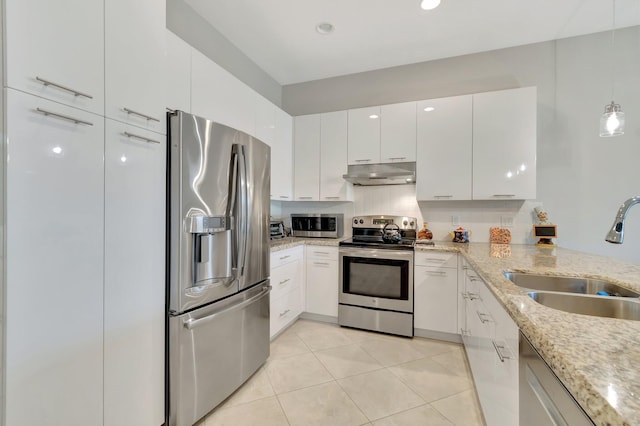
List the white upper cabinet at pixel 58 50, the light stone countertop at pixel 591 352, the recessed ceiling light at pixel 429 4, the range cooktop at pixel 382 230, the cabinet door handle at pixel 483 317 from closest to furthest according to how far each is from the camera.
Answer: the light stone countertop at pixel 591 352, the white upper cabinet at pixel 58 50, the cabinet door handle at pixel 483 317, the recessed ceiling light at pixel 429 4, the range cooktop at pixel 382 230

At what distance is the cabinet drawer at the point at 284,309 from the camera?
248 centimetres

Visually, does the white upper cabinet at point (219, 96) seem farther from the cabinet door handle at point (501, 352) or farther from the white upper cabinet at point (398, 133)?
the cabinet door handle at point (501, 352)

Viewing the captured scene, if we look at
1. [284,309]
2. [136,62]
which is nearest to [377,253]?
[284,309]

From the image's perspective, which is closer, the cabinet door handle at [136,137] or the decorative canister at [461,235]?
the cabinet door handle at [136,137]

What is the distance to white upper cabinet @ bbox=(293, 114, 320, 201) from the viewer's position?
3.23 metres

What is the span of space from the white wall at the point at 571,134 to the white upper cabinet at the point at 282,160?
1665 mm

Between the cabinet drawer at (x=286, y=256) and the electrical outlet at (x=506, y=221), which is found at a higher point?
the electrical outlet at (x=506, y=221)

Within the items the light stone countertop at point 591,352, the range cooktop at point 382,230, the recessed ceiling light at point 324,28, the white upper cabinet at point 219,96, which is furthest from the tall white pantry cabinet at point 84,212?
the range cooktop at point 382,230

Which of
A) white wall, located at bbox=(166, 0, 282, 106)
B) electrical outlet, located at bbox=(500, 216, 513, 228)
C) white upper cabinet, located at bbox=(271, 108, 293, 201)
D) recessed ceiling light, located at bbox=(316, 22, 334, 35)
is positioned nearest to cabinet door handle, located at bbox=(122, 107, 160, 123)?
white wall, located at bbox=(166, 0, 282, 106)

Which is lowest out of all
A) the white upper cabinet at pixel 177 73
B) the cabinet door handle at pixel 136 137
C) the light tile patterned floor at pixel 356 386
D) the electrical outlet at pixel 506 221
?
the light tile patterned floor at pixel 356 386

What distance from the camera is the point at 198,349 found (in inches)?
60.5

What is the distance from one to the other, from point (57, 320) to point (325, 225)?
2.44 metres

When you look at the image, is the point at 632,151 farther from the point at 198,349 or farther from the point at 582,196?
the point at 198,349

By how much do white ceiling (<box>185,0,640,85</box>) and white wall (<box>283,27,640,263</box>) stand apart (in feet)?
0.54
